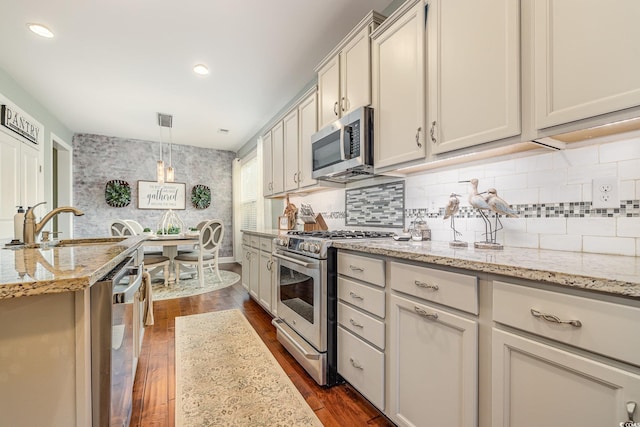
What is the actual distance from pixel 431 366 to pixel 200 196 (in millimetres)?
6161

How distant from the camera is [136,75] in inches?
127

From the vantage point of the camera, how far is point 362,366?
5.07 feet

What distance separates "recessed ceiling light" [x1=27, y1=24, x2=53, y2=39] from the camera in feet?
7.89

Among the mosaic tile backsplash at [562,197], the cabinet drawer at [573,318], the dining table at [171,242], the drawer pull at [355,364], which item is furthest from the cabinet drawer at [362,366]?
the dining table at [171,242]

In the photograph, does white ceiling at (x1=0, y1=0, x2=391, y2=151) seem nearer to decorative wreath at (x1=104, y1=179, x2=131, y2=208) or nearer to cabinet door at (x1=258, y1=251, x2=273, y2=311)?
decorative wreath at (x1=104, y1=179, x2=131, y2=208)

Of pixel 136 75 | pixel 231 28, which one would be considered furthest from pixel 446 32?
pixel 136 75

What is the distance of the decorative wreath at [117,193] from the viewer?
5.64 m

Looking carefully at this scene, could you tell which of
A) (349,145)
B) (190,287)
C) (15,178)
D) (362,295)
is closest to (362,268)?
Answer: (362,295)

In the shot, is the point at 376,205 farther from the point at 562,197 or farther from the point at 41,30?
the point at 41,30

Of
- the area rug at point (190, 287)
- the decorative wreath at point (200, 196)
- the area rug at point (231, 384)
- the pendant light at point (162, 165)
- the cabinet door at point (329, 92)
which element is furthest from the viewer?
the decorative wreath at point (200, 196)

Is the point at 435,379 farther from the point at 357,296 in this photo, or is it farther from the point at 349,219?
the point at 349,219

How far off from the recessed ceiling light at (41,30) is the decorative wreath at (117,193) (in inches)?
145

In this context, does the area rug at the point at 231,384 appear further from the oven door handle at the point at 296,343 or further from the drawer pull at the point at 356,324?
the drawer pull at the point at 356,324

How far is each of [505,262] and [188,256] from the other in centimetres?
446
